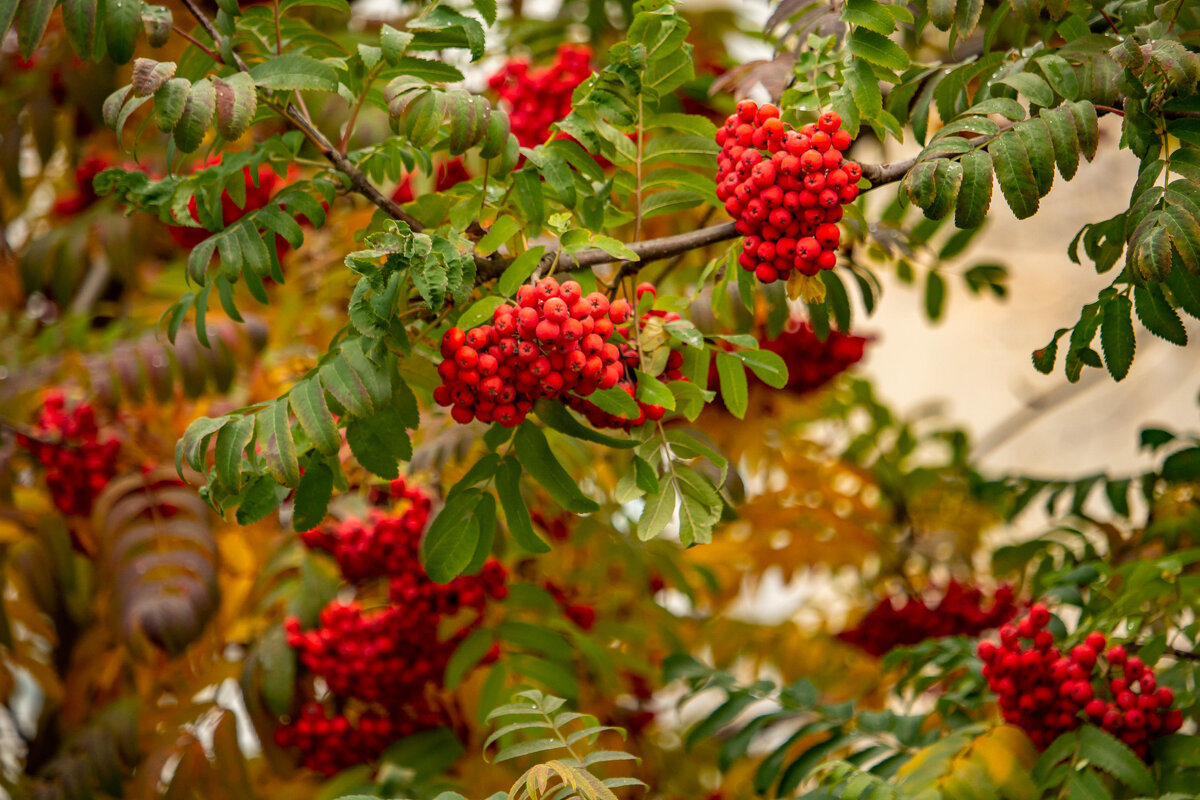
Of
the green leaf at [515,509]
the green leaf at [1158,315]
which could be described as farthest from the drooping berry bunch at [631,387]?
the green leaf at [1158,315]

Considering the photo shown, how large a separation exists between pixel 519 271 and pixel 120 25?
Result: 1.76 ft

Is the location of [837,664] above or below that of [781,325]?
below

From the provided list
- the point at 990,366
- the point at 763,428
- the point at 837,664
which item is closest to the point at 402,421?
the point at 763,428

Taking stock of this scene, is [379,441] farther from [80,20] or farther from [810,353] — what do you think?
[810,353]

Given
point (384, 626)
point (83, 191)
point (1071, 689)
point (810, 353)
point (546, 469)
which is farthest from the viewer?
point (83, 191)

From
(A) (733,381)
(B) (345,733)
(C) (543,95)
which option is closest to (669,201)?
(A) (733,381)

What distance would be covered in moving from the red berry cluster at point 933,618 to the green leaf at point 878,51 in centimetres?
165

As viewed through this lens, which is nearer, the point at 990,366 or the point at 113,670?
the point at 113,670

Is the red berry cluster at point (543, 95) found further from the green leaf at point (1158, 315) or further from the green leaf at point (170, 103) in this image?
the green leaf at point (1158, 315)

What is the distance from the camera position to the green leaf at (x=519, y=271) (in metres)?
1.25

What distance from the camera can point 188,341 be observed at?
2230mm

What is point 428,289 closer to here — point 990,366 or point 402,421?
point 402,421

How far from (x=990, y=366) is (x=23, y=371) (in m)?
5.16

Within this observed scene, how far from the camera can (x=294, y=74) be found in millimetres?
1254
